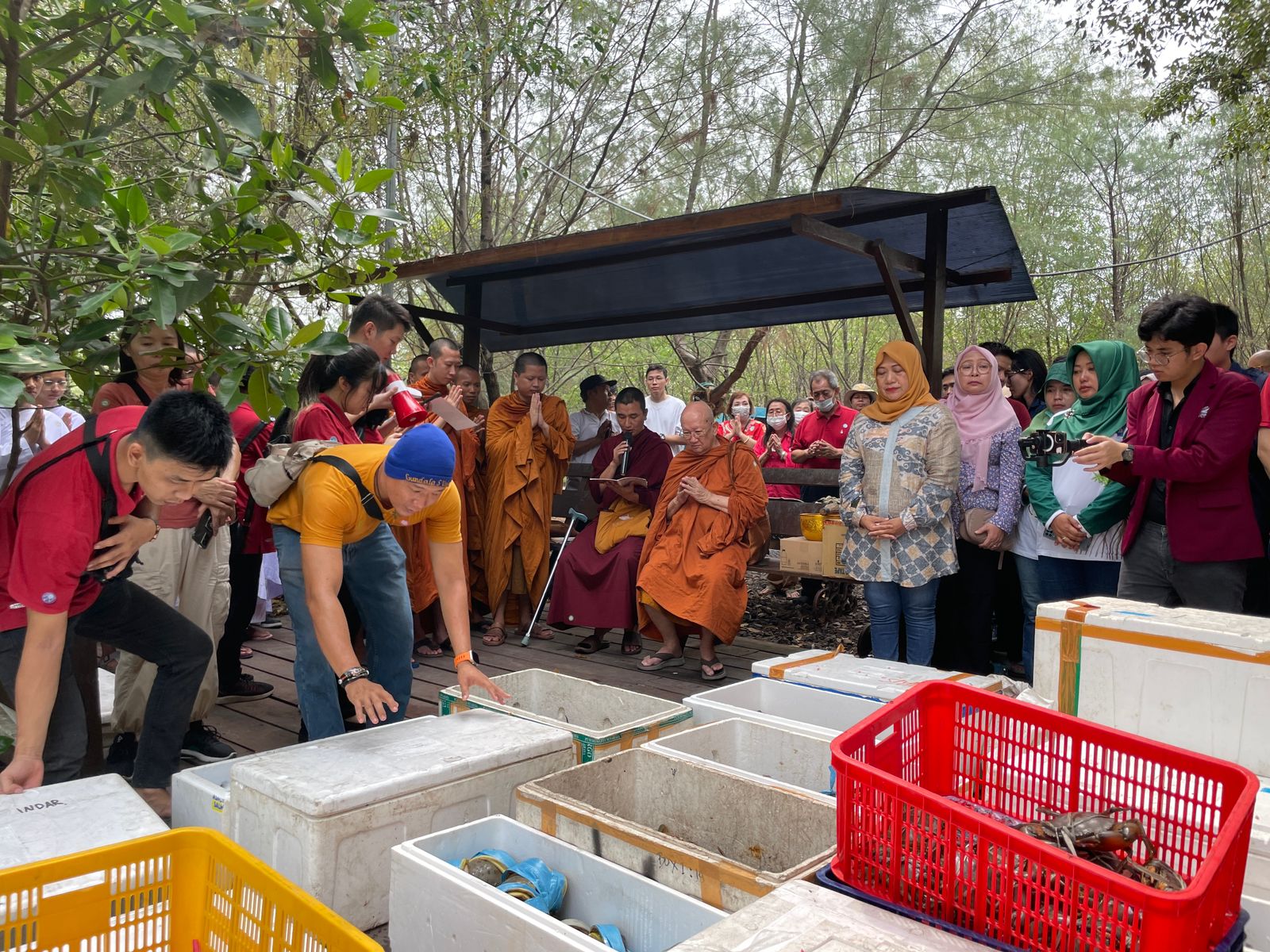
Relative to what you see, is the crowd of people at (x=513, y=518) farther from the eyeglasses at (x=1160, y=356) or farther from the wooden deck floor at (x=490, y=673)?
the wooden deck floor at (x=490, y=673)

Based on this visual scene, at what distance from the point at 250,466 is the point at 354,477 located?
1.56 meters

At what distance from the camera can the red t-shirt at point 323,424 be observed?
10.5ft

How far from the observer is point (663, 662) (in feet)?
16.2

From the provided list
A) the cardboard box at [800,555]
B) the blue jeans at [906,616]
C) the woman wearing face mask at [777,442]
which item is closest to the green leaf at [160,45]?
the blue jeans at [906,616]

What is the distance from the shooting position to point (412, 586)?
5.20m

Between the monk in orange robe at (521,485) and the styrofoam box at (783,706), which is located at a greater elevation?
the monk in orange robe at (521,485)

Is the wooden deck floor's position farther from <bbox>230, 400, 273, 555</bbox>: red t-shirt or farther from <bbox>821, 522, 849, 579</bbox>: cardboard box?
<bbox>230, 400, 273, 555</bbox>: red t-shirt

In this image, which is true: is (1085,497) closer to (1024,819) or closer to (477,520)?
(1024,819)

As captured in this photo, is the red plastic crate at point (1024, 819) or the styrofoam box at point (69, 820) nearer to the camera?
the red plastic crate at point (1024, 819)

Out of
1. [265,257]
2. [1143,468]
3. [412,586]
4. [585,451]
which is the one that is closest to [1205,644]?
[1143,468]

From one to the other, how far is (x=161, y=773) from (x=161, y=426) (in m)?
1.34

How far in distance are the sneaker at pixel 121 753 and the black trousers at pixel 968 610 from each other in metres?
3.43

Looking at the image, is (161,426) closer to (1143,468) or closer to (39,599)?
(39,599)

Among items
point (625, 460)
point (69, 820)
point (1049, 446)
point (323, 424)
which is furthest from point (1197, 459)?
point (69, 820)
